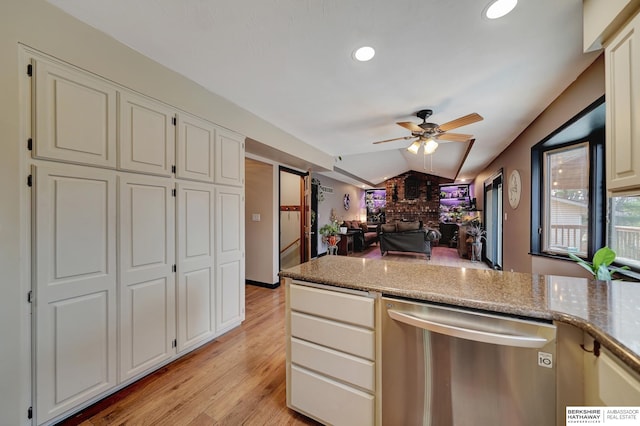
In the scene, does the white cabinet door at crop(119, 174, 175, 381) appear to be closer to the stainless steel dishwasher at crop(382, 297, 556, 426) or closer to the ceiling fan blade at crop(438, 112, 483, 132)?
the stainless steel dishwasher at crop(382, 297, 556, 426)

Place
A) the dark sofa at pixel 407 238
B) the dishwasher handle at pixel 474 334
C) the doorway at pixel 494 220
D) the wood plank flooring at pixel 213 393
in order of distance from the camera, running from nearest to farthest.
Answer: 1. the dishwasher handle at pixel 474 334
2. the wood plank flooring at pixel 213 393
3. the doorway at pixel 494 220
4. the dark sofa at pixel 407 238

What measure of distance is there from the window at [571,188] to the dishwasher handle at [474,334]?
2056mm

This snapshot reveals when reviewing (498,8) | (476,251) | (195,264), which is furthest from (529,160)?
(195,264)

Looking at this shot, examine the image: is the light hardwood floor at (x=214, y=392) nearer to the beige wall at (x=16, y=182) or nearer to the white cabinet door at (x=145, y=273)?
the white cabinet door at (x=145, y=273)

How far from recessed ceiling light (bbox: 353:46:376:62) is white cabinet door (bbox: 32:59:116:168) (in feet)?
5.87

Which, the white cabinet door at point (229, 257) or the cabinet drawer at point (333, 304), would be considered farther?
the white cabinet door at point (229, 257)

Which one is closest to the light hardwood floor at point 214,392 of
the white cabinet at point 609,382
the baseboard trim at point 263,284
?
the white cabinet at point 609,382

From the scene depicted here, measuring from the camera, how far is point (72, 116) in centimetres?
147

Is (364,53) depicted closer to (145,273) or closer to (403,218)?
(145,273)

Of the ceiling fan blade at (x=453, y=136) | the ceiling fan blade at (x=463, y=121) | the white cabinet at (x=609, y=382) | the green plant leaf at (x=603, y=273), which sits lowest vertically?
the white cabinet at (x=609, y=382)

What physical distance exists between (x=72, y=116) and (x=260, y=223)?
2867 millimetres

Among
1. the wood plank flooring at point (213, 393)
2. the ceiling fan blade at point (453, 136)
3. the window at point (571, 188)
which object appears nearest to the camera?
the wood plank flooring at point (213, 393)

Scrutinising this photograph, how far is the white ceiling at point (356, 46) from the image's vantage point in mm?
1400

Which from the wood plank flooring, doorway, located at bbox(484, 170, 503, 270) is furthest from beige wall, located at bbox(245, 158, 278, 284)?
doorway, located at bbox(484, 170, 503, 270)
